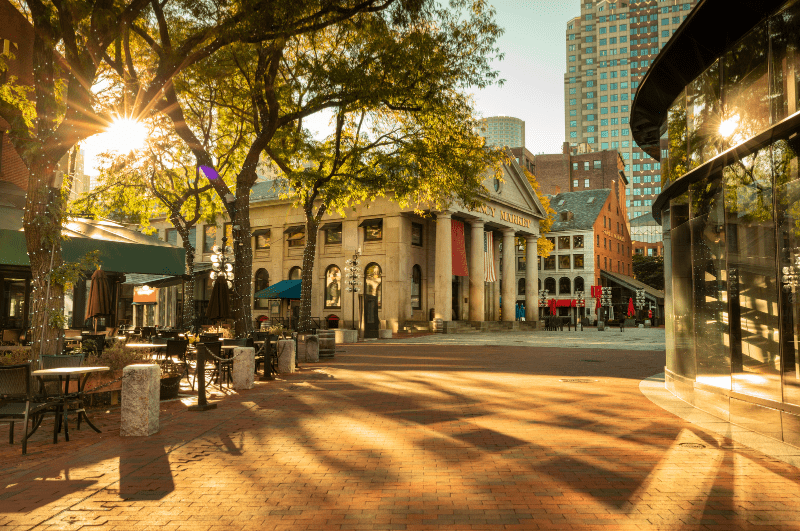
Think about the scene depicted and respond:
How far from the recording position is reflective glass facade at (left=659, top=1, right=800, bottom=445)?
7172mm

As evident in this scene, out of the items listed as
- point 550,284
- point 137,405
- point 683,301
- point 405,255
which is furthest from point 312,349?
point 550,284

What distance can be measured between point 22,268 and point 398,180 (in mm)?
11699

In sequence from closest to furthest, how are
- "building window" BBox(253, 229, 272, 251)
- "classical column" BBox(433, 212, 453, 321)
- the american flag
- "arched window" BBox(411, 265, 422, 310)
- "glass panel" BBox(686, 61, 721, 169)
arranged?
"glass panel" BBox(686, 61, 721, 169) < "classical column" BBox(433, 212, 453, 321) < "arched window" BBox(411, 265, 422, 310) < the american flag < "building window" BBox(253, 229, 272, 251)

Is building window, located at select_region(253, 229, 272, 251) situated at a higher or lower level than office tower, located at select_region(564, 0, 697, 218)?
lower

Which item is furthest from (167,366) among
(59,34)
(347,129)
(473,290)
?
(473,290)

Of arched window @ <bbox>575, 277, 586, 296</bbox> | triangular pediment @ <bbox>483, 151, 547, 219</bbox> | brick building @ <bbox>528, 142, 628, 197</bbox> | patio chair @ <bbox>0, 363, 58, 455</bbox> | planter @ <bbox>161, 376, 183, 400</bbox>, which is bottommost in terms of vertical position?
planter @ <bbox>161, 376, 183, 400</bbox>

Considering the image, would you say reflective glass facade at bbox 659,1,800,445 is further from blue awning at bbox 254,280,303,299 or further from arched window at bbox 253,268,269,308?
arched window at bbox 253,268,269,308

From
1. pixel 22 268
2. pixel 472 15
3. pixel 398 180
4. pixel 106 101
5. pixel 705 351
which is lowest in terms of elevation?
pixel 705 351

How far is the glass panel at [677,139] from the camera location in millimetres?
10414

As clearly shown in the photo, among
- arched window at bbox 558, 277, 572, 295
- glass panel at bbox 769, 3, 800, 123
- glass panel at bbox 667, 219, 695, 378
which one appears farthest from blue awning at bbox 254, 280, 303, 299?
arched window at bbox 558, 277, 572, 295

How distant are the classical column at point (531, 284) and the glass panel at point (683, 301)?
124 feet

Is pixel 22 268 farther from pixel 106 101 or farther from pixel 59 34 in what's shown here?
pixel 59 34

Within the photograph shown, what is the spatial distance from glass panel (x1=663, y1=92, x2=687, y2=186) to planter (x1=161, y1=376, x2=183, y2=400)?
32.0 feet

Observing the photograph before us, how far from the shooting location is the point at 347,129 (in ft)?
78.9
